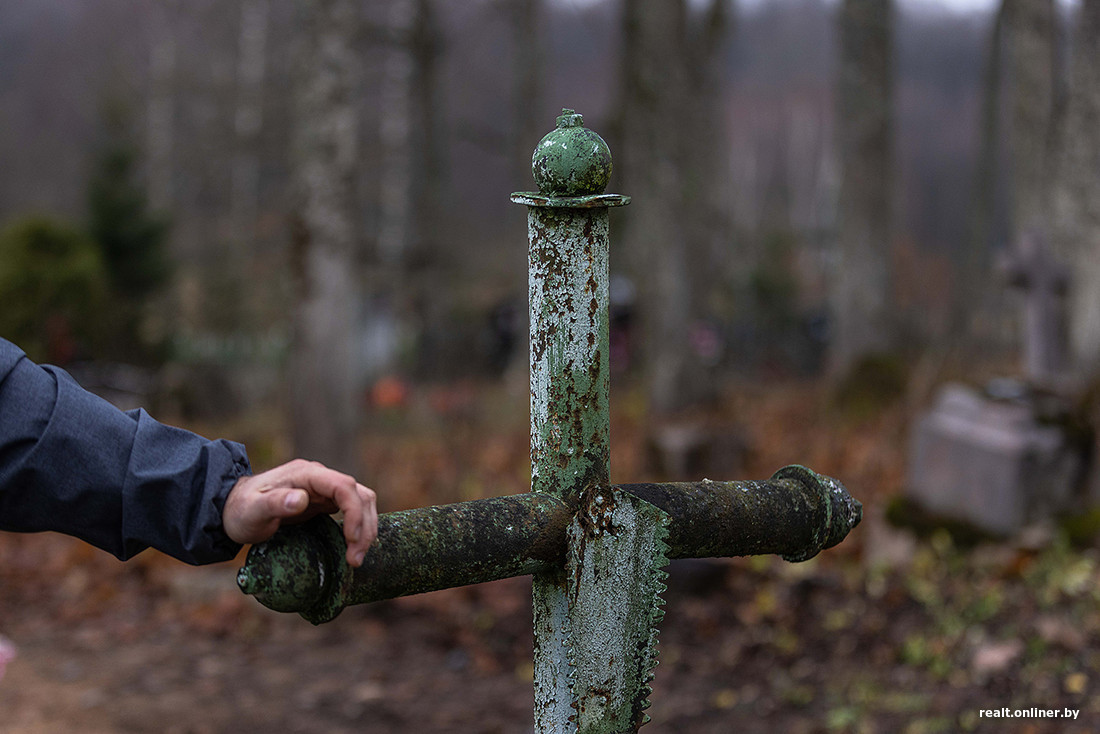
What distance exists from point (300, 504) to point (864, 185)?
10.2 meters

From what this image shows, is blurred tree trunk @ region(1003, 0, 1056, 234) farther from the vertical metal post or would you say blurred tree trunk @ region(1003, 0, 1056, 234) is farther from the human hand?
the human hand

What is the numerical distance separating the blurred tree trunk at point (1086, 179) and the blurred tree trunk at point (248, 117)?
2353cm

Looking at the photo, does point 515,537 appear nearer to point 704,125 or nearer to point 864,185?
point 864,185

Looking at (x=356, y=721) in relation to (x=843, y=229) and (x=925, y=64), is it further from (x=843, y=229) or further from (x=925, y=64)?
(x=925, y=64)

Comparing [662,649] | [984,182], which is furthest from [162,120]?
→ [662,649]

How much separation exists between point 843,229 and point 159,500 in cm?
1012

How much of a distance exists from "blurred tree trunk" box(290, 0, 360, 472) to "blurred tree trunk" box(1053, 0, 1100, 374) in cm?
471

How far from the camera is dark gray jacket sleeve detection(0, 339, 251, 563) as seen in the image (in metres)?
1.33

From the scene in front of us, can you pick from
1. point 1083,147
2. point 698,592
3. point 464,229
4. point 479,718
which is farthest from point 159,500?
point 464,229

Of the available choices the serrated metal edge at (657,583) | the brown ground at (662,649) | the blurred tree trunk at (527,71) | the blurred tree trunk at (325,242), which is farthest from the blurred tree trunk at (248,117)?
the serrated metal edge at (657,583)

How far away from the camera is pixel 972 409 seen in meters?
5.89

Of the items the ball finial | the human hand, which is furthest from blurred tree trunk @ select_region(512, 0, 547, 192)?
the human hand

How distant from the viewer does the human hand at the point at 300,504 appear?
1226 mm

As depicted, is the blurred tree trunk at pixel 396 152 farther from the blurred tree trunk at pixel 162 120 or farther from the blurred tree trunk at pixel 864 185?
the blurred tree trunk at pixel 162 120
